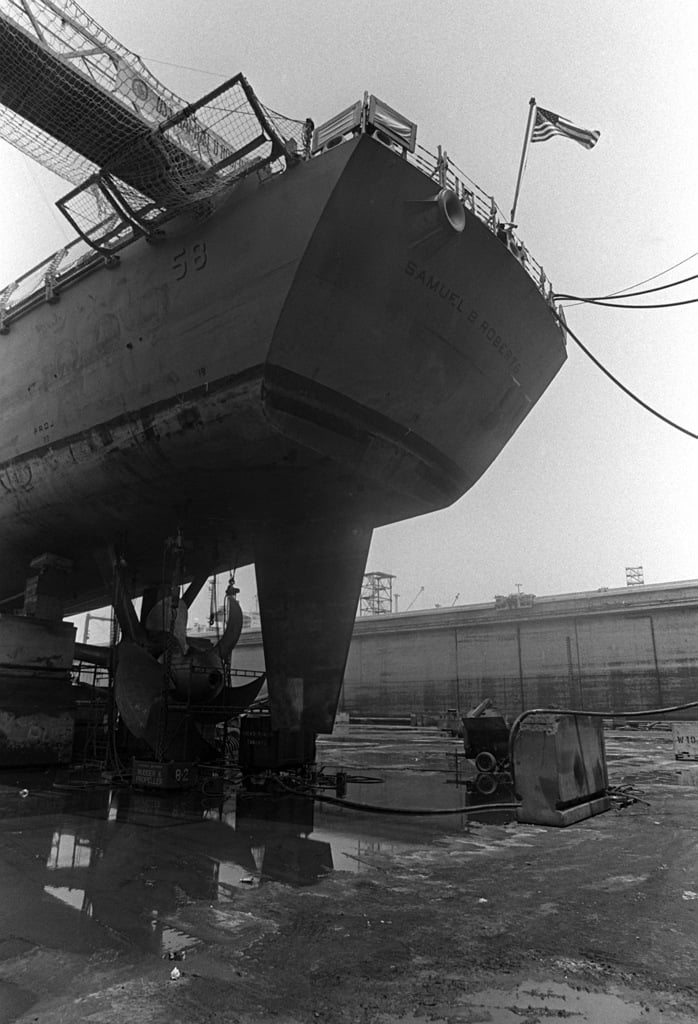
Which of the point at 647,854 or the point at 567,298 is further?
the point at 567,298

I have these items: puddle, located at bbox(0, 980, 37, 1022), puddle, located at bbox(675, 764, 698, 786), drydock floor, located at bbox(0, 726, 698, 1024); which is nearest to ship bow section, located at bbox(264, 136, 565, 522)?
drydock floor, located at bbox(0, 726, 698, 1024)

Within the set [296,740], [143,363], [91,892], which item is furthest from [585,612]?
[91,892]

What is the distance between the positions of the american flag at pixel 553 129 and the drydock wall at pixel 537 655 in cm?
3511

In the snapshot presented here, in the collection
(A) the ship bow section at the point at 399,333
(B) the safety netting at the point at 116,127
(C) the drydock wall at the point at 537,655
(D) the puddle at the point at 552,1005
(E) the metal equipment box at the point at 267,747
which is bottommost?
(D) the puddle at the point at 552,1005

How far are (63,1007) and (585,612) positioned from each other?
4498cm

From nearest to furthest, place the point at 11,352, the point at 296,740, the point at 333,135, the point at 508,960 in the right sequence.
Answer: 1. the point at 508,960
2. the point at 333,135
3. the point at 296,740
4. the point at 11,352

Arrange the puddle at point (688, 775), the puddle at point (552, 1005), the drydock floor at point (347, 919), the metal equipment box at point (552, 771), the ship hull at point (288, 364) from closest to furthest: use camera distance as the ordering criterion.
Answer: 1. the puddle at point (552, 1005)
2. the drydock floor at point (347, 919)
3. the metal equipment box at point (552, 771)
4. the ship hull at point (288, 364)
5. the puddle at point (688, 775)

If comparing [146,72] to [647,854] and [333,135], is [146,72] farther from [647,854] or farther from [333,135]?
[647,854]

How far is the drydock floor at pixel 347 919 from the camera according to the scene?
365 centimetres

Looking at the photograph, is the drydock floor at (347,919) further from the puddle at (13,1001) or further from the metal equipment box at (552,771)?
the metal equipment box at (552,771)

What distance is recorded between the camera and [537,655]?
149 ft

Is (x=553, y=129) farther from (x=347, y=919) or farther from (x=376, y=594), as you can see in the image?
(x=376, y=594)

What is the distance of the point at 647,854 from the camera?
736cm

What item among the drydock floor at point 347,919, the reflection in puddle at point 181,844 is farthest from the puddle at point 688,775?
the reflection in puddle at point 181,844
